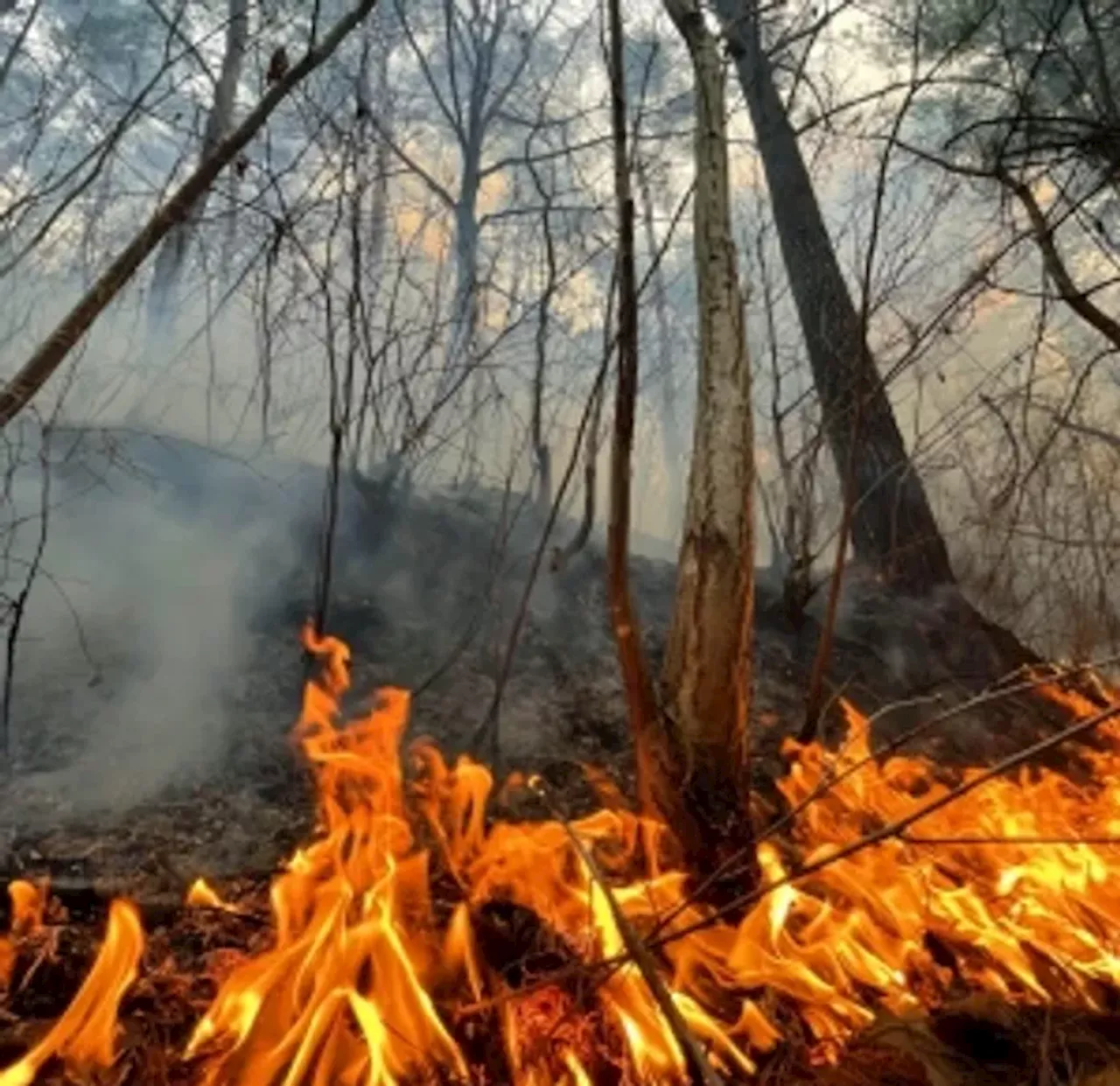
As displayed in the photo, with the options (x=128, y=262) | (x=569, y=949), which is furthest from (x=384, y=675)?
(x=569, y=949)

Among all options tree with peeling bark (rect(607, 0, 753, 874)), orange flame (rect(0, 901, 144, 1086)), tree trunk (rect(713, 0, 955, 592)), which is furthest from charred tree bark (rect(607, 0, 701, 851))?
tree trunk (rect(713, 0, 955, 592))

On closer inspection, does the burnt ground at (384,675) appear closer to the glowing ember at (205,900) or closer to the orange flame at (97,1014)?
the glowing ember at (205,900)

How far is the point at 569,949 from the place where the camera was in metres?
2.39

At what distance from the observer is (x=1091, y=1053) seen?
2043 millimetres

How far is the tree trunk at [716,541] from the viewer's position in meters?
3.03

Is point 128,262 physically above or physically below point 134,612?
above

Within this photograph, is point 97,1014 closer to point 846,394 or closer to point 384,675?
point 384,675

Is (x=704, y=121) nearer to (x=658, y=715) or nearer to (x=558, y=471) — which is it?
(x=658, y=715)

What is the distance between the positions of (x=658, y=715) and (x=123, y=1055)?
1.71 m

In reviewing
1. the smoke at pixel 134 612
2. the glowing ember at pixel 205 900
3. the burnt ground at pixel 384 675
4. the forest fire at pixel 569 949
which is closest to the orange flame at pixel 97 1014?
the forest fire at pixel 569 949

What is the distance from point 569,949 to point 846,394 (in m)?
5.08

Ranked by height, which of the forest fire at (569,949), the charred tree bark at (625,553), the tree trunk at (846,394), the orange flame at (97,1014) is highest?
the tree trunk at (846,394)

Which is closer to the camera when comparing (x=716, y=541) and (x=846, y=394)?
(x=716, y=541)

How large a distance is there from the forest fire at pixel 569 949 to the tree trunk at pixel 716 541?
262 mm
